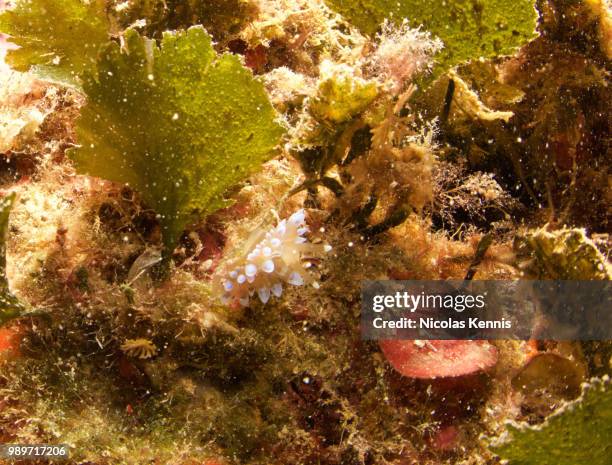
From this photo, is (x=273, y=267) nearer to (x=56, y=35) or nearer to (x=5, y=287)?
(x=5, y=287)

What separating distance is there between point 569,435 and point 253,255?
3.52 feet

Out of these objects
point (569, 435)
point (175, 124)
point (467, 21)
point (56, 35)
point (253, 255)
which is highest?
point (467, 21)

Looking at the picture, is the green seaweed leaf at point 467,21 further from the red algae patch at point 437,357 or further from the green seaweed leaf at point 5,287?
the green seaweed leaf at point 5,287

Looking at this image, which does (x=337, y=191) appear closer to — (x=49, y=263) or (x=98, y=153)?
(x=98, y=153)

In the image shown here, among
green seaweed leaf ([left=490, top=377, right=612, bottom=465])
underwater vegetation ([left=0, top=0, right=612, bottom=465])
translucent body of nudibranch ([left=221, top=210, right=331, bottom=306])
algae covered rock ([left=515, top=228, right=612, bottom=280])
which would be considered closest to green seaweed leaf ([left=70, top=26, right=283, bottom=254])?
underwater vegetation ([left=0, top=0, right=612, bottom=465])

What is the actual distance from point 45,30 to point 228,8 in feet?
2.48

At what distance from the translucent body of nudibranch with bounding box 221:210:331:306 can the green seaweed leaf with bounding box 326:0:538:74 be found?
84 cm

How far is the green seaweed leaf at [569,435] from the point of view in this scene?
51.8 inches

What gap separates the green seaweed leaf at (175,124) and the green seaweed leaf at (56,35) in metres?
0.34

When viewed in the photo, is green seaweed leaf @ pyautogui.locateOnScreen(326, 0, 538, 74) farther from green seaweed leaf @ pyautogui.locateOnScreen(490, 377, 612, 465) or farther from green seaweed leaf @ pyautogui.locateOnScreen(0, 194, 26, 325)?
green seaweed leaf @ pyautogui.locateOnScreen(0, 194, 26, 325)

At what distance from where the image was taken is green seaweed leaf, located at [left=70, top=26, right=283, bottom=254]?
162cm

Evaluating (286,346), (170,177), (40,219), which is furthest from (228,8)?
(286,346)

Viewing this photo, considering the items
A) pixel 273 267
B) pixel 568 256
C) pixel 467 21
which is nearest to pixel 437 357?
pixel 568 256

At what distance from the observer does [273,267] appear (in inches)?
63.2
